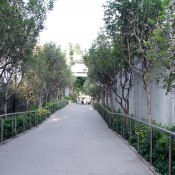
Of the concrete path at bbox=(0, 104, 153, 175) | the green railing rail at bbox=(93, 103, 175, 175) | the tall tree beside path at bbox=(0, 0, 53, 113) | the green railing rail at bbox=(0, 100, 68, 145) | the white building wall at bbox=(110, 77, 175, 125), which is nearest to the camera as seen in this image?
the green railing rail at bbox=(93, 103, 175, 175)

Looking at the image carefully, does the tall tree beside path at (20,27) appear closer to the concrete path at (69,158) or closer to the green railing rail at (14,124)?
the green railing rail at (14,124)

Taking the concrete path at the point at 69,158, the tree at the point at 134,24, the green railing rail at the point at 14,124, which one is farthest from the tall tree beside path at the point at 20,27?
the concrete path at the point at 69,158

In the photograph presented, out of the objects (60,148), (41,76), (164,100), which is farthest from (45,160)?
(41,76)

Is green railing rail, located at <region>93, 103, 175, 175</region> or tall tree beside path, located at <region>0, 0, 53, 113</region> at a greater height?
tall tree beside path, located at <region>0, 0, 53, 113</region>

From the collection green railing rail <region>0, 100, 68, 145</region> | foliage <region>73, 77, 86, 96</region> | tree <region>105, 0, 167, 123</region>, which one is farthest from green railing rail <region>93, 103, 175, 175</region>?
foliage <region>73, 77, 86, 96</region>

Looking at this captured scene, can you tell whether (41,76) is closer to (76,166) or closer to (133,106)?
(133,106)

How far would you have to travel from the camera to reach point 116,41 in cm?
1449

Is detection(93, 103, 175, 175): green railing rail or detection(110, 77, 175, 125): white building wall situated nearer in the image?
detection(93, 103, 175, 175): green railing rail

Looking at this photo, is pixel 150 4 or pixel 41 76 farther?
pixel 41 76

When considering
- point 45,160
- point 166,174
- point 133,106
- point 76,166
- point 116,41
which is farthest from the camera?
point 133,106

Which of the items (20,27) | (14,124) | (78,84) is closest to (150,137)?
(14,124)

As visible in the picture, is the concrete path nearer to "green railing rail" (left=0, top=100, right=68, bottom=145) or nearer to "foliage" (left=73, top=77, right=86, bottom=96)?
"green railing rail" (left=0, top=100, right=68, bottom=145)

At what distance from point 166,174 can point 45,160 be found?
3.28 metres

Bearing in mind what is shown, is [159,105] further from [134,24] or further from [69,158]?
[69,158]
